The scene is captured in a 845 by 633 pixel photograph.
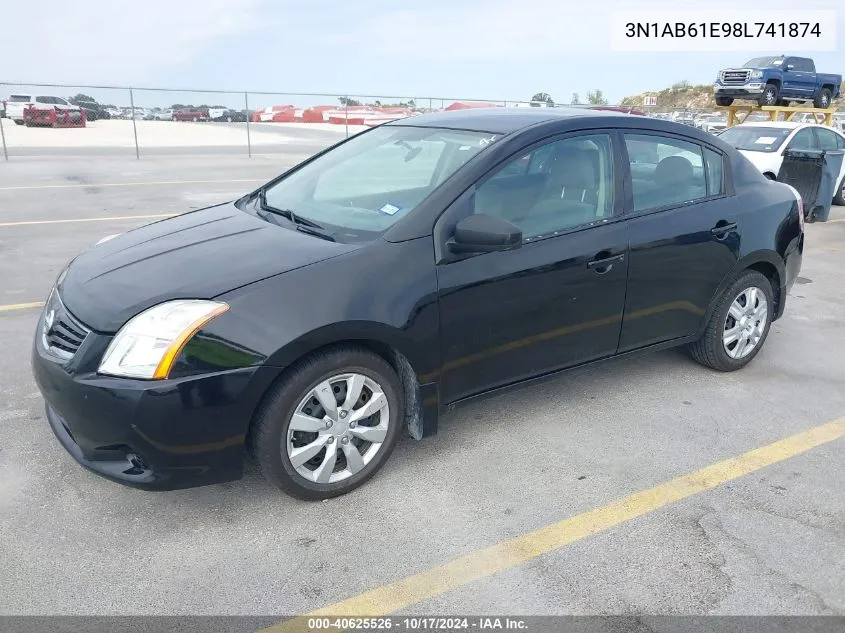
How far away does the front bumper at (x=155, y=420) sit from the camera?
2.65 metres

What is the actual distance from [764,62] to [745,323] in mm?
21199

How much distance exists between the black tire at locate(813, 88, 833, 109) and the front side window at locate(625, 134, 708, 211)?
73.8 ft

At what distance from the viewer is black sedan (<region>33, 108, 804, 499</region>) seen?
108 inches

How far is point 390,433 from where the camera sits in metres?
3.21

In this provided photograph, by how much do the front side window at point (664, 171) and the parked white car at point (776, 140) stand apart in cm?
827

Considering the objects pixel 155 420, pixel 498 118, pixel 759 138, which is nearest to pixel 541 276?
pixel 498 118

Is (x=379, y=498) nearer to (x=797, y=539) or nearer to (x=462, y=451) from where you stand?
(x=462, y=451)

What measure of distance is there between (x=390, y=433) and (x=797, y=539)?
171cm

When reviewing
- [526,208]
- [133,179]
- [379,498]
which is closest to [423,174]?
[526,208]

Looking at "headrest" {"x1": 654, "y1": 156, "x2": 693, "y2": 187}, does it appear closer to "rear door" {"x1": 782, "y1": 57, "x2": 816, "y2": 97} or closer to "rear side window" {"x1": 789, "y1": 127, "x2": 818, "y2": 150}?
"rear side window" {"x1": 789, "y1": 127, "x2": 818, "y2": 150}

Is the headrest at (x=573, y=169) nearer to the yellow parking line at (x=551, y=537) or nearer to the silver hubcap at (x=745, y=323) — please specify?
the silver hubcap at (x=745, y=323)

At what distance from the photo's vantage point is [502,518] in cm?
302

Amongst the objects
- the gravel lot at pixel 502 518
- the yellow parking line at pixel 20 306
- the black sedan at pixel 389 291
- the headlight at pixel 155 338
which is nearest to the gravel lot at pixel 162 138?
the yellow parking line at pixel 20 306

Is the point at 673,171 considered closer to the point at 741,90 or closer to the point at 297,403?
the point at 297,403
